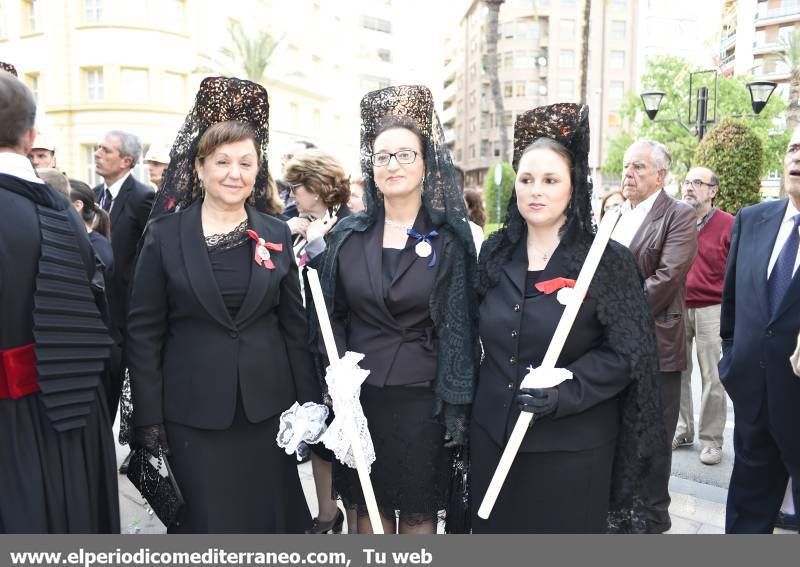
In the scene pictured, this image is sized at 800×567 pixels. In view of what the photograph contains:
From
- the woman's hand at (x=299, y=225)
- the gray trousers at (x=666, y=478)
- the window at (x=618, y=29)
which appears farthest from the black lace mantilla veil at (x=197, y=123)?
the window at (x=618, y=29)

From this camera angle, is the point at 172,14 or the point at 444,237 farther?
the point at 172,14

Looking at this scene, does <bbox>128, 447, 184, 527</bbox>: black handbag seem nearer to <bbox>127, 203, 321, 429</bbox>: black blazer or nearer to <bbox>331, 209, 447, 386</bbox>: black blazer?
<bbox>127, 203, 321, 429</bbox>: black blazer

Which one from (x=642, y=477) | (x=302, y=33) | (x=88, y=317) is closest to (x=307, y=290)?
(x=88, y=317)

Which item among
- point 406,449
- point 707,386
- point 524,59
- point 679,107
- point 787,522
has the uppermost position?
point 524,59

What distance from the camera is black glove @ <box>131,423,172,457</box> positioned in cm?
262

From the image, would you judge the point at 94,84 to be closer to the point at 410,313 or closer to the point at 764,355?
the point at 410,313

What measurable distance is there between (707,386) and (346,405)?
3.66m

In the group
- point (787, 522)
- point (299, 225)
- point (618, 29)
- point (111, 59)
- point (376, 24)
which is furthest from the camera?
A: point (618, 29)

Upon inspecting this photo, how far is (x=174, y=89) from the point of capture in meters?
28.5

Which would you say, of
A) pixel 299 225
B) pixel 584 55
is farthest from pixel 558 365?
pixel 584 55

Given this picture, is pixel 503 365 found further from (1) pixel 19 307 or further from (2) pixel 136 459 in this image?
(1) pixel 19 307

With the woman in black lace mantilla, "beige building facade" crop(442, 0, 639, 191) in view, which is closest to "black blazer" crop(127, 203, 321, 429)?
the woman in black lace mantilla

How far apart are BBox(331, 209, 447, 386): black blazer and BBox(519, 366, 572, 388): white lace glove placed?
1.61 feet

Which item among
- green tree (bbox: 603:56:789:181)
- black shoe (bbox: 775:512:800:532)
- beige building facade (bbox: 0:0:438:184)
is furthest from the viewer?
green tree (bbox: 603:56:789:181)
